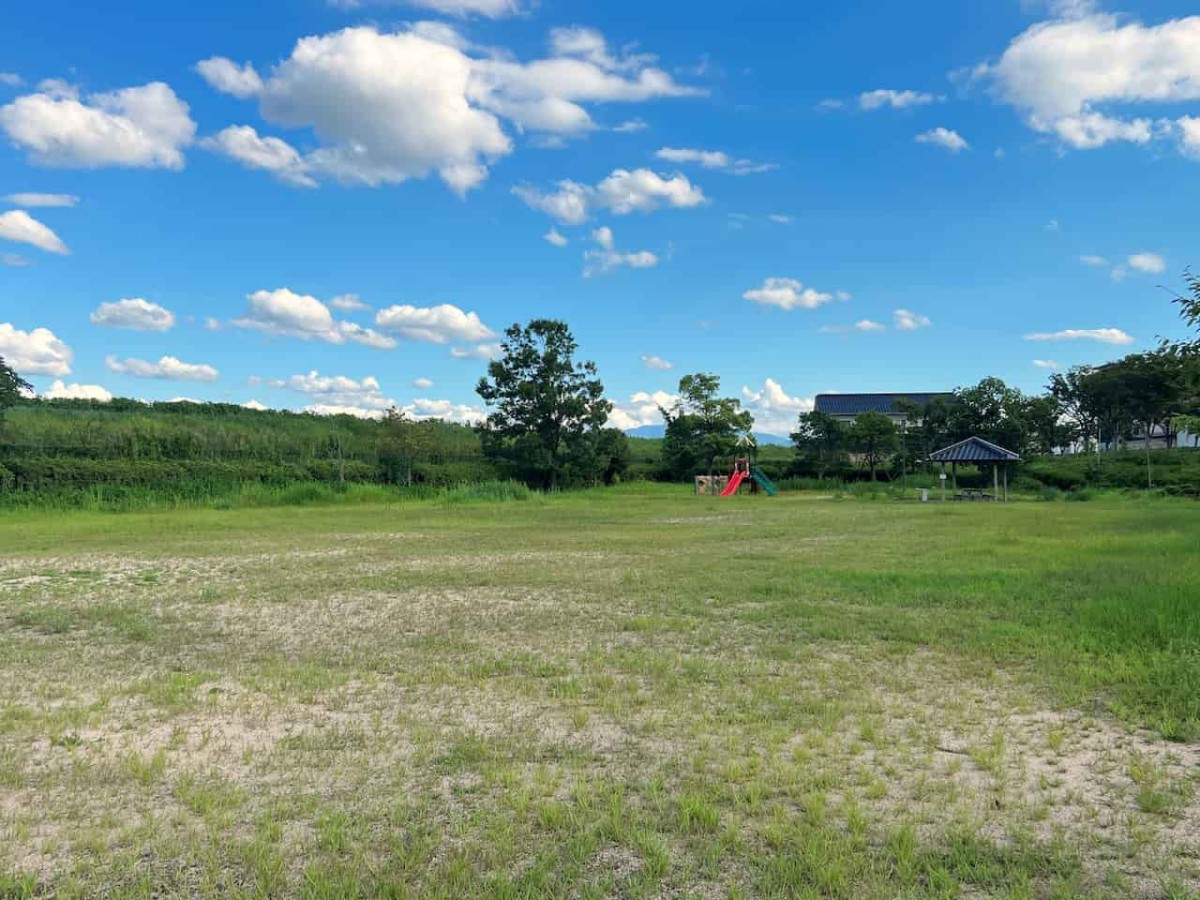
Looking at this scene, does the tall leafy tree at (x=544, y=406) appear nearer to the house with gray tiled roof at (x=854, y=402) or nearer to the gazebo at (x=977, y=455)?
the gazebo at (x=977, y=455)

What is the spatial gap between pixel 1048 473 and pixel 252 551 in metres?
33.8

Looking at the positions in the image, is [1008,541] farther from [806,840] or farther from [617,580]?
[806,840]

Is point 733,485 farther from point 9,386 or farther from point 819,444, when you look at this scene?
point 9,386

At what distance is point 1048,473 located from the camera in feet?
114

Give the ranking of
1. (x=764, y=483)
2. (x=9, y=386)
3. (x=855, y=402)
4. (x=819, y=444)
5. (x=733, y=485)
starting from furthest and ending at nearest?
1. (x=855, y=402)
2. (x=819, y=444)
3. (x=764, y=483)
4. (x=733, y=485)
5. (x=9, y=386)

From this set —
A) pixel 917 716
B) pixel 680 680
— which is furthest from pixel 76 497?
pixel 917 716

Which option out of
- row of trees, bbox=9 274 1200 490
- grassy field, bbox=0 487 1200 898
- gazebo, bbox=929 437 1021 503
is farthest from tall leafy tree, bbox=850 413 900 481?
grassy field, bbox=0 487 1200 898

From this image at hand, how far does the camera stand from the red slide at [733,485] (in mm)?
32428

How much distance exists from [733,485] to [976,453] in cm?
931

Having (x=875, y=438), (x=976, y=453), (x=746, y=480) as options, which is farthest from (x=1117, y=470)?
(x=746, y=480)

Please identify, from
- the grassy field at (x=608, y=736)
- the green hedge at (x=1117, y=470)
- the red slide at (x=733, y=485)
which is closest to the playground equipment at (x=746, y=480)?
the red slide at (x=733, y=485)

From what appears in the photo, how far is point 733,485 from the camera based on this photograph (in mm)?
32844

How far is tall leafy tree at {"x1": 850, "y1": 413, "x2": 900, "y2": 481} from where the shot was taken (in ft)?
126

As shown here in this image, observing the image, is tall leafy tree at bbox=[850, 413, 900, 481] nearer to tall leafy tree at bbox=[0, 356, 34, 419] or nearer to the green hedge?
the green hedge
